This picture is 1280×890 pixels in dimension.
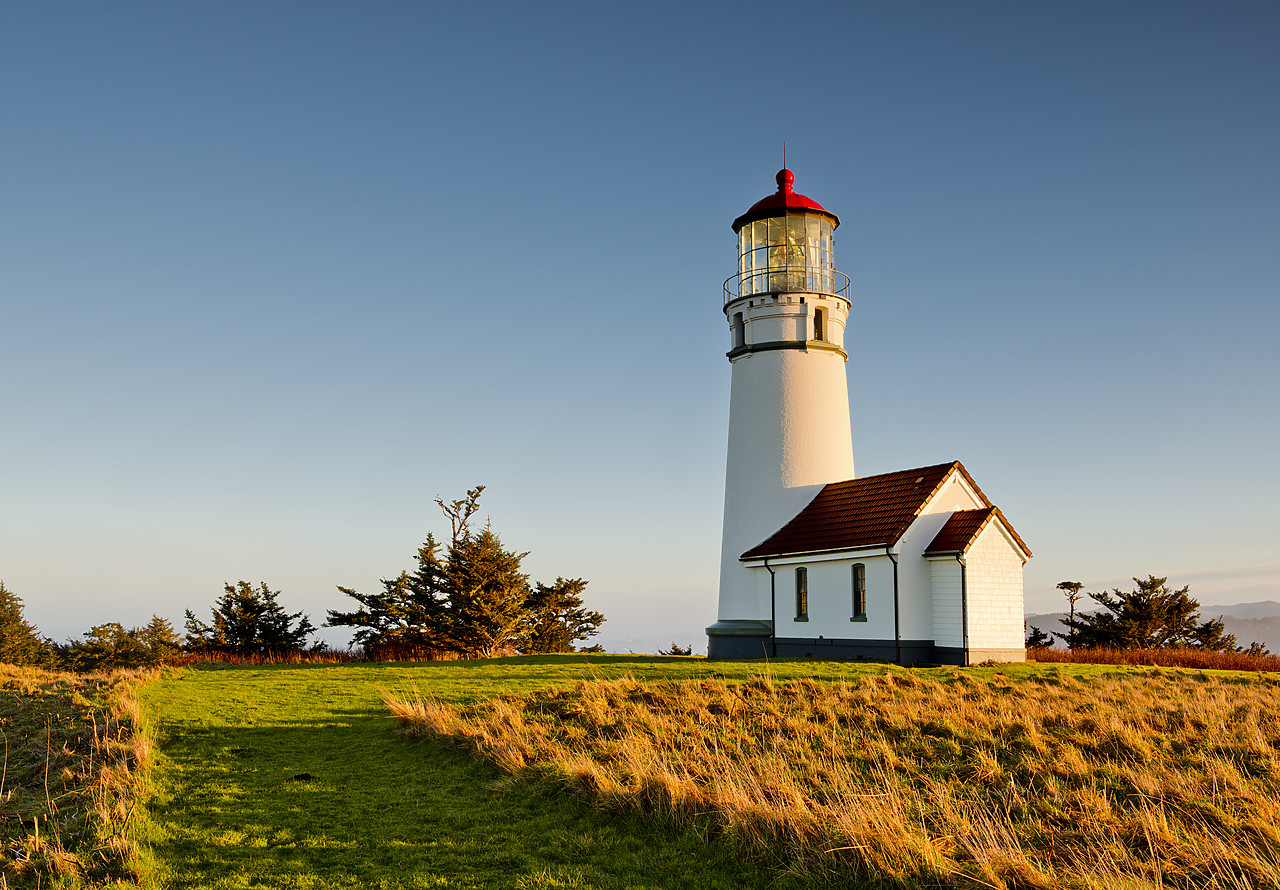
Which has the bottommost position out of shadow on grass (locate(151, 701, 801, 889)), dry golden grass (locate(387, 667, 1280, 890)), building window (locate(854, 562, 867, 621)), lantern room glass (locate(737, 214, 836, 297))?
shadow on grass (locate(151, 701, 801, 889))

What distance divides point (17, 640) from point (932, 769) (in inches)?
1397

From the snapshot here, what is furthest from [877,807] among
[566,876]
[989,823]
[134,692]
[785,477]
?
[785,477]

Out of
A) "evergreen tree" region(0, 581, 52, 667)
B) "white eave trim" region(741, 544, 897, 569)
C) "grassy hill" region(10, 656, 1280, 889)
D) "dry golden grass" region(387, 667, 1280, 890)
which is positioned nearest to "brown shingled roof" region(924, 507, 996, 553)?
"white eave trim" region(741, 544, 897, 569)

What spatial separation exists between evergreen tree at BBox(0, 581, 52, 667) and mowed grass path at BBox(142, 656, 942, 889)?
76.4ft

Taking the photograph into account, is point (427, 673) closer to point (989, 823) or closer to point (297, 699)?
point (297, 699)

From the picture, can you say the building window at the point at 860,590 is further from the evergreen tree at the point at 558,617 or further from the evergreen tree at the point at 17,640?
the evergreen tree at the point at 17,640

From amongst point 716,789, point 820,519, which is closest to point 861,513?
point 820,519

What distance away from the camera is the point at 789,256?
2897cm

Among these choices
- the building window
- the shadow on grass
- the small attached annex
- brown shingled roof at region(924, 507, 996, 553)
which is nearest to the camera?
the shadow on grass

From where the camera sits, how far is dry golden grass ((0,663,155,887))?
7.65 m

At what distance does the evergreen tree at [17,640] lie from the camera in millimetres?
33188

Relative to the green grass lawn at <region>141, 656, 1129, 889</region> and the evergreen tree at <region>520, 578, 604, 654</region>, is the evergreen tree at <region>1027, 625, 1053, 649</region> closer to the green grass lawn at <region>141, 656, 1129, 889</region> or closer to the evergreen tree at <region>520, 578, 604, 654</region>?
the evergreen tree at <region>520, 578, 604, 654</region>

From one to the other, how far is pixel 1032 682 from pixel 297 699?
549 inches

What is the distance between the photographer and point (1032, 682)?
18500 millimetres
